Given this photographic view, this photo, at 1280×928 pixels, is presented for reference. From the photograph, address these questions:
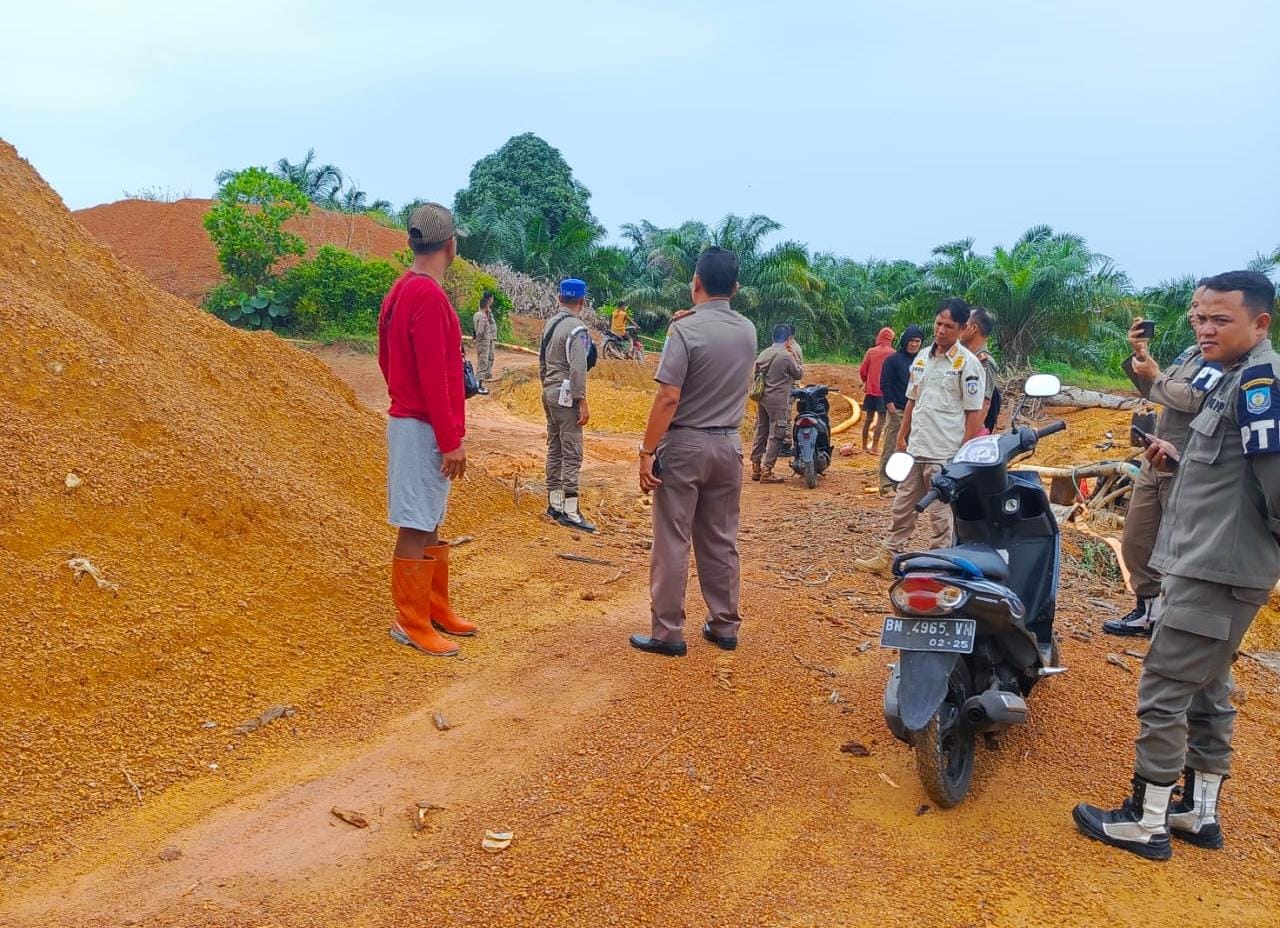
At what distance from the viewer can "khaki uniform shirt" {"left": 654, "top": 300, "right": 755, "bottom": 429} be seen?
4301mm

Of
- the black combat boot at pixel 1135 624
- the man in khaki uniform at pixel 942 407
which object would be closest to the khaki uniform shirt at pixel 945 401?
the man in khaki uniform at pixel 942 407

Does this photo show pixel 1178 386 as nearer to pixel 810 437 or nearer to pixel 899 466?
pixel 899 466

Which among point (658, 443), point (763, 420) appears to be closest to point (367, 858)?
point (658, 443)

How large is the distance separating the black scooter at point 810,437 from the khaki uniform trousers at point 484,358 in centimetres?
687

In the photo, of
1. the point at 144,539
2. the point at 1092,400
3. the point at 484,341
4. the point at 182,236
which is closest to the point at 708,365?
the point at 144,539

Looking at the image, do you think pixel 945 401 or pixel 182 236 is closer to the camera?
pixel 945 401

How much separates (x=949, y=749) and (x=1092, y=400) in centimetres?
1627

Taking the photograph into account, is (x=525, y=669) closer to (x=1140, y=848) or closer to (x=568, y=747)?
(x=568, y=747)

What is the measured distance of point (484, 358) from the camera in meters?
16.5

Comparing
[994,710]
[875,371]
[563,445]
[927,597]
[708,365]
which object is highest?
[708,365]

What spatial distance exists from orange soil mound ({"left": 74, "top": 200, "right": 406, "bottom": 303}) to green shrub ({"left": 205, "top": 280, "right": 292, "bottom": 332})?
2806 millimetres

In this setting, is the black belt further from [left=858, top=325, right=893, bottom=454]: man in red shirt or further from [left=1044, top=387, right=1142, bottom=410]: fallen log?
[left=1044, top=387, right=1142, bottom=410]: fallen log

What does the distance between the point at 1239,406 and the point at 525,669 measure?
3.05 meters

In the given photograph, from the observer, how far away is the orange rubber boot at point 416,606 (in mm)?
4371
